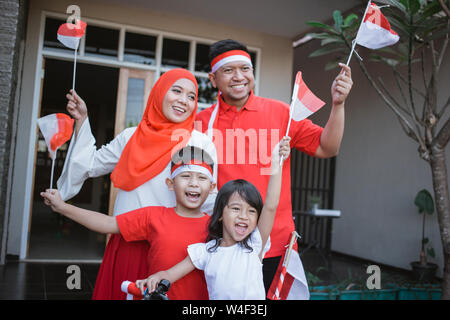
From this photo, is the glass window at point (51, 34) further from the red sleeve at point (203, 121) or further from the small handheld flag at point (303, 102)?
the small handheld flag at point (303, 102)

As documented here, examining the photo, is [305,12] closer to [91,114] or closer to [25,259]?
[25,259]

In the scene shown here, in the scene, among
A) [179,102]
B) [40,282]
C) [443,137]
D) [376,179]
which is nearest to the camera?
[179,102]

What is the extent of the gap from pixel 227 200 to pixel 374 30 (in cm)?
79

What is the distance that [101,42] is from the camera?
521 centimetres

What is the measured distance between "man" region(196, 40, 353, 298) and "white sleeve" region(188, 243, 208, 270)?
361 mm

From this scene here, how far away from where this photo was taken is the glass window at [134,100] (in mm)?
5352

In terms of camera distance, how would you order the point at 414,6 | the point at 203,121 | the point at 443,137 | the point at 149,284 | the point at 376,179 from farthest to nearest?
the point at 376,179 → the point at 443,137 → the point at 414,6 → the point at 203,121 → the point at 149,284

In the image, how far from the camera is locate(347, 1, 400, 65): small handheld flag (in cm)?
148

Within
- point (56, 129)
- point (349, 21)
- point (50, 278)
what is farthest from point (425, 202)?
point (56, 129)

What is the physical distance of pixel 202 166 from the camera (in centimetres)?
148

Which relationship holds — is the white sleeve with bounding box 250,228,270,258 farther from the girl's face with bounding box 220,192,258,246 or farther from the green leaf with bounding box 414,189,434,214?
the green leaf with bounding box 414,189,434,214

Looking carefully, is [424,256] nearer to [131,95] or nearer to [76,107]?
[131,95]
